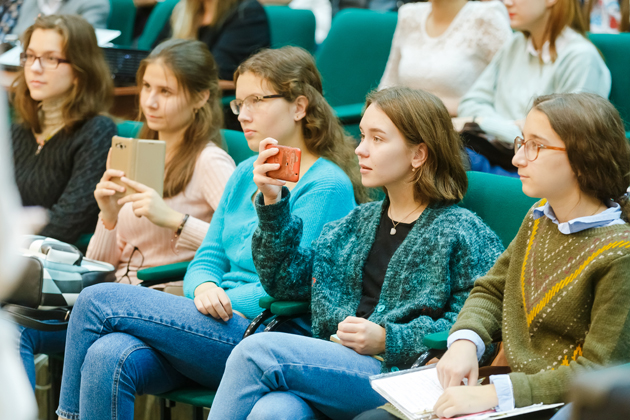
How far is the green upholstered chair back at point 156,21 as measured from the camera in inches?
165

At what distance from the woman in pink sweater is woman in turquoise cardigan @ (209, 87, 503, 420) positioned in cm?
58

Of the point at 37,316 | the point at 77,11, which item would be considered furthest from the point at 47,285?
the point at 77,11

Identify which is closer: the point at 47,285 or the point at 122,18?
the point at 47,285

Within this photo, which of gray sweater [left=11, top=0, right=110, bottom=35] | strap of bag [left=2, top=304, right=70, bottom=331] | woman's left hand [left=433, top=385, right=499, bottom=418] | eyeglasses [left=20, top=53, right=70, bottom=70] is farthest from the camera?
gray sweater [left=11, top=0, right=110, bottom=35]

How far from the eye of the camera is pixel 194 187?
240cm

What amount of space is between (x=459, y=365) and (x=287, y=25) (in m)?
2.56

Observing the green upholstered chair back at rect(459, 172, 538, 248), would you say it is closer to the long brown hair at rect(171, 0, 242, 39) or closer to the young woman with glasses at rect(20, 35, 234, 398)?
the young woman with glasses at rect(20, 35, 234, 398)

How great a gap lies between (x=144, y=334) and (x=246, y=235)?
41 cm

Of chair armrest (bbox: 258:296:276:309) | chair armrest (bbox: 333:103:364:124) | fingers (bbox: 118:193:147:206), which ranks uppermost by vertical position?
chair armrest (bbox: 333:103:364:124)

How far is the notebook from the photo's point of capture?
130cm

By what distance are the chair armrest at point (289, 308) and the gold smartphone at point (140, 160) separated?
681 millimetres

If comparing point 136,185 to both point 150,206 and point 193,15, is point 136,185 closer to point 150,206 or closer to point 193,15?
point 150,206

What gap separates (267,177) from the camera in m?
1.74

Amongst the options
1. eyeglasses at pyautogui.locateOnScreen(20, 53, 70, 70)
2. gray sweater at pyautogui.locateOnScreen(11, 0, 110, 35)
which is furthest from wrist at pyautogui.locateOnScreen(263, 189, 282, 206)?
gray sweater at pyautogui.locateOnScreen(11, 0, 110, 35)
